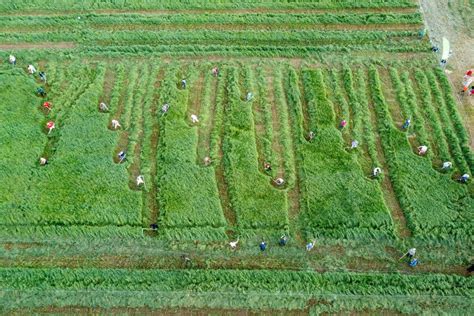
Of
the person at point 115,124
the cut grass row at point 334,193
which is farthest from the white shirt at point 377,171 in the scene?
the person at point 115,124

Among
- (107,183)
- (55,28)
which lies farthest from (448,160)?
(55,28)

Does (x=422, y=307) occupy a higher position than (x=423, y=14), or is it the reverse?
(x=423, y=14)

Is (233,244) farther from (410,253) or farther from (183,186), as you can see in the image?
(410,253)

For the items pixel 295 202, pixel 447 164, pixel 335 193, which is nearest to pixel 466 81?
pixel 447 164

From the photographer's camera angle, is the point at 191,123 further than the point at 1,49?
No

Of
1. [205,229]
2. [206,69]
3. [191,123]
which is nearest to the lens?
[205,229]

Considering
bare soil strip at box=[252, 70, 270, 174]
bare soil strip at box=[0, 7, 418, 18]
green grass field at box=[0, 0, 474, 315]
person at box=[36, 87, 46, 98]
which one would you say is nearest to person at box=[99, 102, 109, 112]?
green grass field at box=[0, 0, 474, 315]

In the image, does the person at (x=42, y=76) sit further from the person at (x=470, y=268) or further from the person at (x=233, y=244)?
the person at (x=470, y=268)

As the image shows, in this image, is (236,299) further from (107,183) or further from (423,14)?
(423,14)
